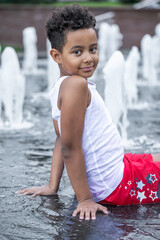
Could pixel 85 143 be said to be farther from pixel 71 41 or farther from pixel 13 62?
pixel 13 62

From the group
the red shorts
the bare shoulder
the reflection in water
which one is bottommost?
the reflection in water

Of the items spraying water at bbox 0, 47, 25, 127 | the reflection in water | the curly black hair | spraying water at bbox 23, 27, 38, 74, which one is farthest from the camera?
spraying water at bbox 23, 27, 38, 74

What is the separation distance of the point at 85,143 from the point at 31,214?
1.61ft

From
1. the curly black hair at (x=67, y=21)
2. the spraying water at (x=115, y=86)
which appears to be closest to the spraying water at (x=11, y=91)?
the spraying water at (x=115, y=86)

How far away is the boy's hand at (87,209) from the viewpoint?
2.52 meters

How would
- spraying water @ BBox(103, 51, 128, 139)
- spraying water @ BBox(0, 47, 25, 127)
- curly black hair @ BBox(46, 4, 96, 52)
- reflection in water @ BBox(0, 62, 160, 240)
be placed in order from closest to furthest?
reflection in water @ BBox(0, 62, 160, 240) → curly black hair @ BBox(46, 4, 96, 52) → spraying water @ BBox(103, 51, 128, 139) → spraying water @ BBox(0, 47, 25, 127)

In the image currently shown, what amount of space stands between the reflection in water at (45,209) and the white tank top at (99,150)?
161 millimetres

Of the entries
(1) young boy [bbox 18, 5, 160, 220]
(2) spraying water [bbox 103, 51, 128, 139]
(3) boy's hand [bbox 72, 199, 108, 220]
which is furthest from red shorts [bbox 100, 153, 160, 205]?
(2) spraying water [bbox 103, 51, 128, 139]

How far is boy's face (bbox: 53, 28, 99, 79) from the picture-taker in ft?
8.13

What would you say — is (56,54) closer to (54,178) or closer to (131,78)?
(54,178)

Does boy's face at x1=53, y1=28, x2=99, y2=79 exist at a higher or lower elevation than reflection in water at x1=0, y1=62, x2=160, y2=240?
higher

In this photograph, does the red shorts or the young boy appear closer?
the young boy

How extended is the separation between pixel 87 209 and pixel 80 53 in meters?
0.83

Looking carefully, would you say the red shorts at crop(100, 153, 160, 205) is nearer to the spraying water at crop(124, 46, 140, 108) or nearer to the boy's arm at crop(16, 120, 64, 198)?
the boy's arm at crop(16, 120, 64, 198)
